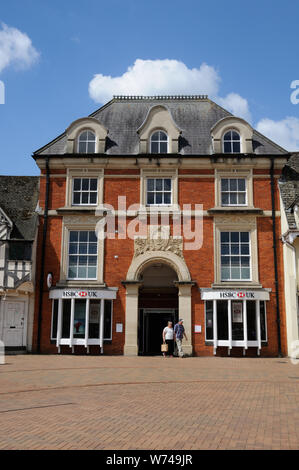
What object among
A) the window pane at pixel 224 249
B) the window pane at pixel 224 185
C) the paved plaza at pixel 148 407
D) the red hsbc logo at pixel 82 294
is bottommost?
the paved plaza at pixel 148 407

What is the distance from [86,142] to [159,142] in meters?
3.90

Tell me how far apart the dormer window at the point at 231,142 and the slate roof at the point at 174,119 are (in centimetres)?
85

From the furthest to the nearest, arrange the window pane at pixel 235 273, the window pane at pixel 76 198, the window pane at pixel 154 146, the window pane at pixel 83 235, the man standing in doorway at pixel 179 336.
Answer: the window pane at pixel 154 146, the window pane at pixel 76 198, the window pane at pixel 83 235, the window pane at pixel 235 273, the man standing in doorway at pixel 179 336

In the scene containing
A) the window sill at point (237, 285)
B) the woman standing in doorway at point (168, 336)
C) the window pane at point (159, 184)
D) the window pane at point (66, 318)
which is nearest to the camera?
the woman standing in doorway at point (168, 336)

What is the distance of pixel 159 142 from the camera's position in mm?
24844

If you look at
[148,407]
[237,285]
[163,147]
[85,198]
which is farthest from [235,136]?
[148,407]

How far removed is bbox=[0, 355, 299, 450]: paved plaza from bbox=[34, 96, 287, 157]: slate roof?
40.1 ft

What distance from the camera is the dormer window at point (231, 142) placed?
2462 cm

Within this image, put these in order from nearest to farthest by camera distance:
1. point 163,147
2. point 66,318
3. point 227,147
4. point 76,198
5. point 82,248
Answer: point 66,318 → point 82,248 → point 76,198 → point 227,147 → point 163,147

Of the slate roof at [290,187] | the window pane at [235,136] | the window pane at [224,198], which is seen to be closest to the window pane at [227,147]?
the window pane at [235,136]

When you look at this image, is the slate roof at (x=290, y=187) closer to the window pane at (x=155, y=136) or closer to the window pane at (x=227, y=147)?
the window pane at (x=227, y=147)

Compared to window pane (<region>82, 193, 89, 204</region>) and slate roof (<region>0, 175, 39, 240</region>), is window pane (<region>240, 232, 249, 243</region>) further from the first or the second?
slate roof (<region>0, 175, 39, 240</region>)

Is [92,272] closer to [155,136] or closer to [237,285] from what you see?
[237,285]
